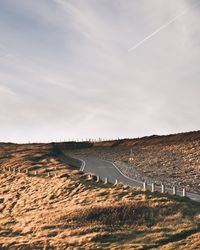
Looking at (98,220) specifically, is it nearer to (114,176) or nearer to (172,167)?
(114,176)

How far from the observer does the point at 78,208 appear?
2789cm

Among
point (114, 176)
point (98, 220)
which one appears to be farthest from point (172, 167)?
point (98, 220)

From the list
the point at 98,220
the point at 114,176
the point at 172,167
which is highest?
the point at 172,167

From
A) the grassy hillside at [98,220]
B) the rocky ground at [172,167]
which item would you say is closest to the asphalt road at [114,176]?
the rocky ground at [172,167]

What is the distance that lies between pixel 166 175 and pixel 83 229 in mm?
26389

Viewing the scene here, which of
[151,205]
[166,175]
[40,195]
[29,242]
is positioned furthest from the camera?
[166,175]

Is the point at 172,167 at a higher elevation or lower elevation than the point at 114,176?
higher

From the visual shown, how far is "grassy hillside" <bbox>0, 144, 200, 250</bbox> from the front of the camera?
71.5 feet

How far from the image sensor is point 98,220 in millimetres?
25500

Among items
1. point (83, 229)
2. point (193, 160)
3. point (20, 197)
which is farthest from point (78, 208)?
point (193, 160)

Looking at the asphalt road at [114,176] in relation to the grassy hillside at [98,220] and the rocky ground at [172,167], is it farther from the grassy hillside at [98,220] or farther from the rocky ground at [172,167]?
the grassy hillside at [98,220]

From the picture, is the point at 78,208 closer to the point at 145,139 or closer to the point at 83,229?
the point at 83,229

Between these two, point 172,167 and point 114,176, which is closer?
point 114,176

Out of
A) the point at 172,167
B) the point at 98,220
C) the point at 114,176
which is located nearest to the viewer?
the point at 98,220
